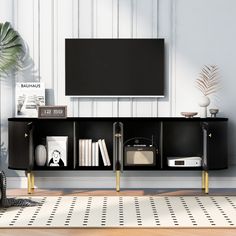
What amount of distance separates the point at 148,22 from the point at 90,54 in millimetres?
645

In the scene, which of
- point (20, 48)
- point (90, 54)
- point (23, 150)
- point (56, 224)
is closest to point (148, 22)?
point (90, 54)

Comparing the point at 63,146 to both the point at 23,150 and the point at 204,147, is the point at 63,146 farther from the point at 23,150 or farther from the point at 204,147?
the point at 204,147

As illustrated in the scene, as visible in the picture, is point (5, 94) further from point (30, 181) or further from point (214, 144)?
point (214, 144)

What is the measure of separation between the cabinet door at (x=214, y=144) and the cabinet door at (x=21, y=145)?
160cm

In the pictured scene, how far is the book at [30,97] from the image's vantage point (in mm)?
6523

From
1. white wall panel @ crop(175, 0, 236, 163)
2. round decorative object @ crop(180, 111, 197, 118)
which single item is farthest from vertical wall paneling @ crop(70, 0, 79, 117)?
round decorative object @ crop(180, 111, 197, 118)

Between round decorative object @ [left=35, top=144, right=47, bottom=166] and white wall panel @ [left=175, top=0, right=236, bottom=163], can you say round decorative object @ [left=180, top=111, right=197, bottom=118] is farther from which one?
round decorative object @ [left=35, top=144, right=47, bottom=166]

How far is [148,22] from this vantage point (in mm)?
6574

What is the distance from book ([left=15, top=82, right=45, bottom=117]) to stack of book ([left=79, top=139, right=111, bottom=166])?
0.57m

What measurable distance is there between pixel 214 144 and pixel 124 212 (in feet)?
4.35

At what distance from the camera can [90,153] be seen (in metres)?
6.35

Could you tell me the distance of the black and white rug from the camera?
4941 millimetres

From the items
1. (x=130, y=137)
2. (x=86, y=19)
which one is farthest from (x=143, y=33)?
(x=130, y=137)

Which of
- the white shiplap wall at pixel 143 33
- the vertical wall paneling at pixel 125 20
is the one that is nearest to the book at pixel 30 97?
the white shiplap wall at pixel 143 33
